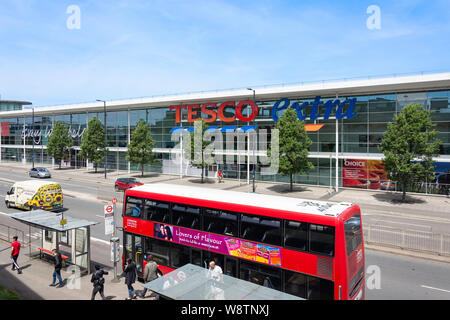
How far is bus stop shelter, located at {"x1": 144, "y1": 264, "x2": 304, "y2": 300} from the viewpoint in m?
6.48

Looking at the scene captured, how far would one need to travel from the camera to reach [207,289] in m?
6.76

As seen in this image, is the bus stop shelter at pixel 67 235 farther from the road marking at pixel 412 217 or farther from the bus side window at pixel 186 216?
the road marking at pixel 412 217

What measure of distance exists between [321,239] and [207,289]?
3.25 m

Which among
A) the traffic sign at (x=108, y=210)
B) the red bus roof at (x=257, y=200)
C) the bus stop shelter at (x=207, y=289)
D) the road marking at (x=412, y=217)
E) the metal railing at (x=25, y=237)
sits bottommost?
the road marking at (x=412, y=217)

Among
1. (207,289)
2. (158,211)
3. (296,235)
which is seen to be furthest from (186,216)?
(207,289)

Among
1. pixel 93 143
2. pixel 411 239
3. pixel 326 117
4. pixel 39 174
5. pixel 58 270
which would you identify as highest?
pixel 326 117

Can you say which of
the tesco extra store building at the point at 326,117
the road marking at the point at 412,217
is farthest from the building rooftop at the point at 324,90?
the road marking at the point at 412,217

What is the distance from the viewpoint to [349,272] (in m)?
8.17

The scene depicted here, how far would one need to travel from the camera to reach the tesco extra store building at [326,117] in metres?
29.1

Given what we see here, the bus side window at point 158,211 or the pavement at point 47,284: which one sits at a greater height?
→ the bus side window at point 158,211

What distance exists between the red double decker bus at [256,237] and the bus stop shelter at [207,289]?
1945 mm

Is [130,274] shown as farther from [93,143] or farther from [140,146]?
[93,143]

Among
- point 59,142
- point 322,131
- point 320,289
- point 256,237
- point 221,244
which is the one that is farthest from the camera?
point 59,142
